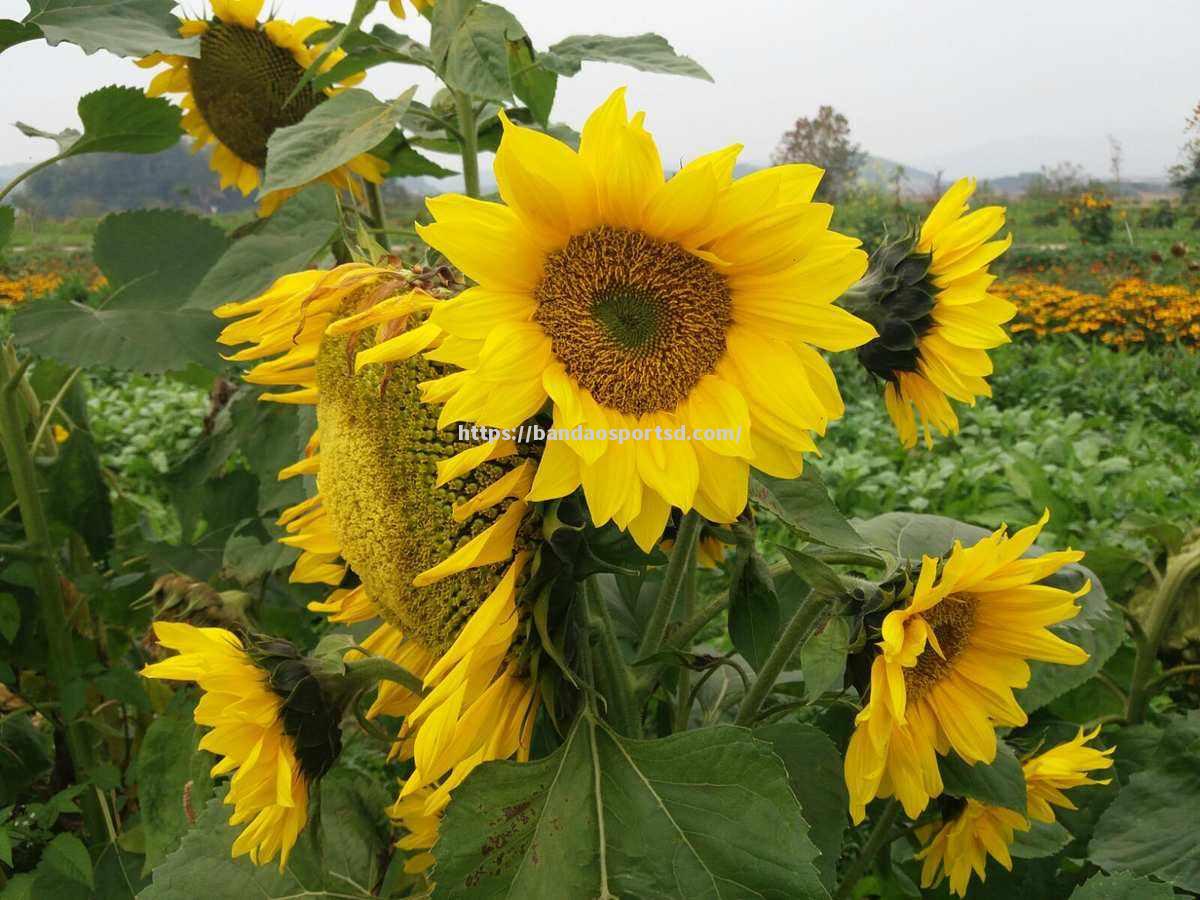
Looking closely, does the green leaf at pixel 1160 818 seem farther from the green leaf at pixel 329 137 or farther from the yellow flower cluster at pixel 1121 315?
the yellow flower cluster at pixel 1121 315

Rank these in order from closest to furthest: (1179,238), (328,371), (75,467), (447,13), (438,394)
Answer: (438,394), (328,371), (447,13), (75,467), (1179,238)

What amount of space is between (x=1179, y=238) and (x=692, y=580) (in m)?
10.4

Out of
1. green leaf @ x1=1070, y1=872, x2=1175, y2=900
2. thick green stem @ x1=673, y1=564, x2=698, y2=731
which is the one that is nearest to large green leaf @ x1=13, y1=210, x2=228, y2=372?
thick green stem @ x1=673, y1=564, x2=698, y2=731

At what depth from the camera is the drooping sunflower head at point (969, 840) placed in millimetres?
843

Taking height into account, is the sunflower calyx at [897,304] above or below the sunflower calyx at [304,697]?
above

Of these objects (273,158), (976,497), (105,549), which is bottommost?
(976,497)

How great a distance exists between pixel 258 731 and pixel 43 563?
2.35 ft

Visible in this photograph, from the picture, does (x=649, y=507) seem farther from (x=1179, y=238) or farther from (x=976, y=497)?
(x=1179, y=238)

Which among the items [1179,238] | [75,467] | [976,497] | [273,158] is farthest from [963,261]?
[1179,238]

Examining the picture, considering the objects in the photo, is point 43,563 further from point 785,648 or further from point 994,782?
point 994,782

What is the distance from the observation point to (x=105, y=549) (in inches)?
56.5

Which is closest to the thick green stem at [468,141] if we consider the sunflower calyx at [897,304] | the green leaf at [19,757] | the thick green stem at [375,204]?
the thick green stem at [375,204]

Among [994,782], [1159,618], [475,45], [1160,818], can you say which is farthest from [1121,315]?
[475,45]

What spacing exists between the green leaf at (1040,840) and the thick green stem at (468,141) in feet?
2.78
